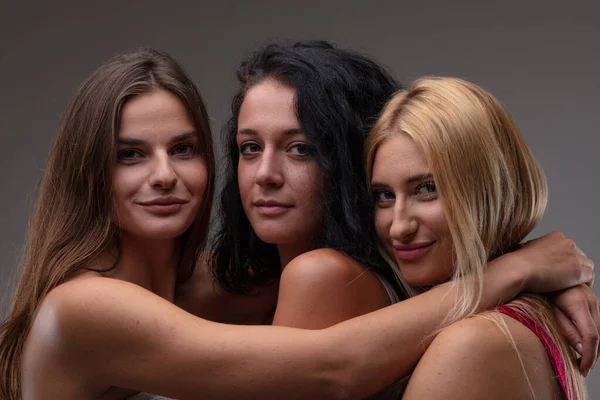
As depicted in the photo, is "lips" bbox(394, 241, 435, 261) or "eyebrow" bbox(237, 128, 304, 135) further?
"eyebrow" bbox(237, 128, 304, 135)

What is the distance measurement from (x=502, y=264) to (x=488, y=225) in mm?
123

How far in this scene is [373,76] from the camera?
155 inches

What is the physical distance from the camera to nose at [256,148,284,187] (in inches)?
147

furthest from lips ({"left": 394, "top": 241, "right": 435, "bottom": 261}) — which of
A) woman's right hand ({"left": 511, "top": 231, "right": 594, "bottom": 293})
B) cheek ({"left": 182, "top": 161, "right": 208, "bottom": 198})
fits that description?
cheek ({"left": 182, "top": 161, "right": 208, "bottom": 198})

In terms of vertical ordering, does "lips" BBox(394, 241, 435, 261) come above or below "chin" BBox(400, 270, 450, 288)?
above

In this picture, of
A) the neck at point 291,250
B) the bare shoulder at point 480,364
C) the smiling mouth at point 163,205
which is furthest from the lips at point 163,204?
the bare shoulder at point 480,364

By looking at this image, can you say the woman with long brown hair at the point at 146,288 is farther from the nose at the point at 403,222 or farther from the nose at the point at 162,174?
the nose at the point at 403,222

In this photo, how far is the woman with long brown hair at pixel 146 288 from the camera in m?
3.44

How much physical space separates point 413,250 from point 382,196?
0.70ft

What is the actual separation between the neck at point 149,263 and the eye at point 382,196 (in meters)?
0.78

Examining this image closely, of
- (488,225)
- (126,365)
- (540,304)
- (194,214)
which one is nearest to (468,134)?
(488,225)

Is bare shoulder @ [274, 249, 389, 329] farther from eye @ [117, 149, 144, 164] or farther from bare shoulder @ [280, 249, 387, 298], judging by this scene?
eye @ [117, 149, 144, 164]

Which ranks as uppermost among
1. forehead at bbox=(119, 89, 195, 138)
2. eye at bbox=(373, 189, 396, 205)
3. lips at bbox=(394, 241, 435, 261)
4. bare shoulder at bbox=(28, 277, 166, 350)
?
forehead at bbox=(119, 89, 195, 138)

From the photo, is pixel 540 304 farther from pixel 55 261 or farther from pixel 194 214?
pixel 55 261
